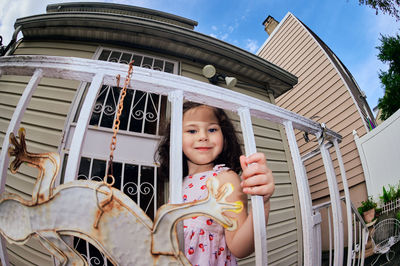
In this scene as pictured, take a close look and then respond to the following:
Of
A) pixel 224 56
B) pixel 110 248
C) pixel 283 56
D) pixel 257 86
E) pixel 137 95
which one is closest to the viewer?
pixel 110 248

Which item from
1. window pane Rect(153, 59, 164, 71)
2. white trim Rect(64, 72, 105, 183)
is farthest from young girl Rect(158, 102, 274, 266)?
window pane Rect(153, 59, 164, 71)

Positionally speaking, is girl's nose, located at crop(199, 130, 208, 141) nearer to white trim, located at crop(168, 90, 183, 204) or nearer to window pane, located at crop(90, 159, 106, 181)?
white trim, located at crop(168, 90, 183, 204)

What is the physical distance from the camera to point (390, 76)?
3.15m

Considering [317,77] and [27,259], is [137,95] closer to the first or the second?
[27,259]

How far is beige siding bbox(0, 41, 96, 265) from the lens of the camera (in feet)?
3.98

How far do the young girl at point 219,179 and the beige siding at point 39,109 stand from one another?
3.31ft

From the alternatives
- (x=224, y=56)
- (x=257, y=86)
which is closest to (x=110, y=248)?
(x=224, y=56)

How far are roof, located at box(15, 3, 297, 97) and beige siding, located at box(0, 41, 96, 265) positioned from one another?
199 millimetres

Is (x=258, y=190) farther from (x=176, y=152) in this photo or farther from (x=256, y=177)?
(x=176, y=152)

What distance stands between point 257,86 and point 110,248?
10.6 ft

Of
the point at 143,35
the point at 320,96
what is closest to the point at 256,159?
the point at 143,35

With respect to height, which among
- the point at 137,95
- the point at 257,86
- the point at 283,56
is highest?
the point at 283,56

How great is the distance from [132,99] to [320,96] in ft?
17.2

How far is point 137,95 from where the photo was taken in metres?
2.27
